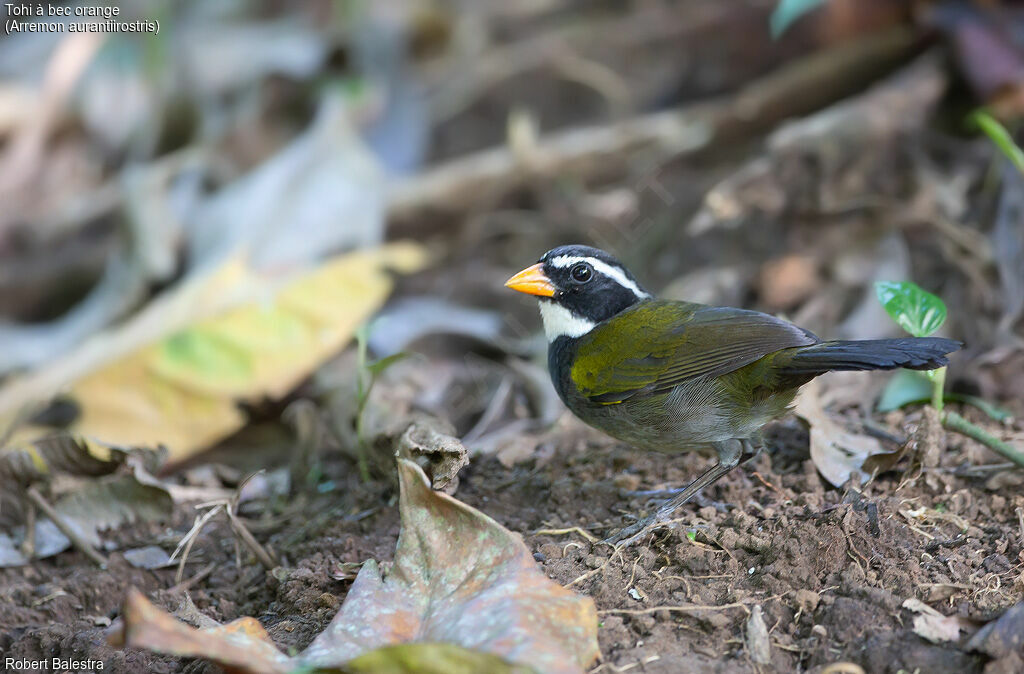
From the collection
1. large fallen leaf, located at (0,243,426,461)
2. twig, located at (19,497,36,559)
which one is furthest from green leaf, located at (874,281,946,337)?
twig, located at (19,497,36,559)

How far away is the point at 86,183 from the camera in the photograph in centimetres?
743

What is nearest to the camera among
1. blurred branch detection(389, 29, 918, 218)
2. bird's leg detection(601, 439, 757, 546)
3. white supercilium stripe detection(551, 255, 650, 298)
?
bird's leg detection(601, 439, 757, 546)

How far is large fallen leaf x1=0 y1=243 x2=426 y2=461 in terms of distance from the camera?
4.82 m

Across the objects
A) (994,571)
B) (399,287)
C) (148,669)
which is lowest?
(399,287)

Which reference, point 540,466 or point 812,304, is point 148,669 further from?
point 812,304

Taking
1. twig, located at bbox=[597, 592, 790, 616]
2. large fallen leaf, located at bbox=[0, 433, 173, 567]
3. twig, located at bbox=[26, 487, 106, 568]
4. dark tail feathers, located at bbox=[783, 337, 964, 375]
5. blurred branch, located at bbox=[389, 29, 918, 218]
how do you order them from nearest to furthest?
twig, located at bbox=[597, 592, 790, 616], dark tail feathers, located at bbox=[783, 337, 964, 375], twig, located at bbox=[26, 487, 106, 568], large fallen leaf, located at bbox=[0, 433, 173, 567], blurred branch, located at bbox=[389, 29, 918, 218]

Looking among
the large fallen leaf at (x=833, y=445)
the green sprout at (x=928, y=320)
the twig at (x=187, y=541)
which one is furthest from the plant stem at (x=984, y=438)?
the twig at (x=187, y=541)

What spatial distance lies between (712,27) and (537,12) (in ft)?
6.15

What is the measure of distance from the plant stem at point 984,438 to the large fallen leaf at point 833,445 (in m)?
0.25

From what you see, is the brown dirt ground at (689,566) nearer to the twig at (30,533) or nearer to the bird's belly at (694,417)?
the twig at (30,533)

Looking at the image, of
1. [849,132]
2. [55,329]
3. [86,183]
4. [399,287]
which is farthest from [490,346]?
[86,183]

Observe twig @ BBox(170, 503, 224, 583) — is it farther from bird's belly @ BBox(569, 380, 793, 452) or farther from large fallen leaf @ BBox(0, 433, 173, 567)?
bird's belly @ BBox(569, 380, 793, 452)

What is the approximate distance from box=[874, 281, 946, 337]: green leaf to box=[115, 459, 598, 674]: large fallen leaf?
5.40 ft

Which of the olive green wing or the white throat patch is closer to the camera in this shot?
the olive green wing
